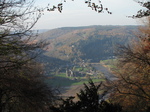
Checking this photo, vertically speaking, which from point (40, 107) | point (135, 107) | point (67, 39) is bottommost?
point (67, 39)

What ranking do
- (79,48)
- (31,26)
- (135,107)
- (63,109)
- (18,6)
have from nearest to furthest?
(63,109) < (18,6) < (31,26) < (135,107) < (79,48)

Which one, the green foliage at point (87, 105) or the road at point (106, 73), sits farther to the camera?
the road at point (106, 73)

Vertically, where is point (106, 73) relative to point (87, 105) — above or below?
below

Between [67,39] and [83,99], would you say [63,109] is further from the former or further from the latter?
[67,39]

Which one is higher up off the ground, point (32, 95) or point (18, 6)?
point (18, 6)

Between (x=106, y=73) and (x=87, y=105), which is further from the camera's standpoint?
(x=106, y=73)

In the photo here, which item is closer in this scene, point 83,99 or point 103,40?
point 83,99

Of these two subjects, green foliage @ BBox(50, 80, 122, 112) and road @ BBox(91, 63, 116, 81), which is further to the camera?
road @ BBox(91, 63, 116, 81)

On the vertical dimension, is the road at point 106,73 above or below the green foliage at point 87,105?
below

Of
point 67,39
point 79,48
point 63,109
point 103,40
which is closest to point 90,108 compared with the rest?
point 63,109

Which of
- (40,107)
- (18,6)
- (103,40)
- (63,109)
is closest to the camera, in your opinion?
(63,109)

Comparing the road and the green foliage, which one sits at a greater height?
the green foliage
